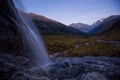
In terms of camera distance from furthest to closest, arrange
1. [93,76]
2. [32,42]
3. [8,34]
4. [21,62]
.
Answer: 1. [32,42]
2. [93,76]
3. [8,34]
4. [21,62]

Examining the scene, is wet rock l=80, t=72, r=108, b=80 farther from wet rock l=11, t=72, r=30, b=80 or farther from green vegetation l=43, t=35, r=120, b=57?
green vegetation l=43, t=35, r=120, b=57

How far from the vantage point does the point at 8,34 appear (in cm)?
853

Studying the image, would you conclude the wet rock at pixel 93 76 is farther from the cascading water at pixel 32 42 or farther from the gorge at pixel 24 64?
the cascading water at pixel 32 42

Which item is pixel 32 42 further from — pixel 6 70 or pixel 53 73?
pixel 6 70

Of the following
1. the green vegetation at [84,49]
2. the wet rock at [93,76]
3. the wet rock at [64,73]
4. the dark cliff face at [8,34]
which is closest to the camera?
the dark cliff face at [8,34]

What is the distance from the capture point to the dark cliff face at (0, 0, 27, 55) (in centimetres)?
811

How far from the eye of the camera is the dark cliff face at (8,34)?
8.11 meters

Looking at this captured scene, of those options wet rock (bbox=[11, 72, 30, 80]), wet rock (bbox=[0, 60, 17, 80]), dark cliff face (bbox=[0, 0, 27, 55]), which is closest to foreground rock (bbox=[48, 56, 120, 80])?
dark cliff face (bbox=[0, 0, 27, 55])

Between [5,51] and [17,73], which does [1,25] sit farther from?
[17,73]

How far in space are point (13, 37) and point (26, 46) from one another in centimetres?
148

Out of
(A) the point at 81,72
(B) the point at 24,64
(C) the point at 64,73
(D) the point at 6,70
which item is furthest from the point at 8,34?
(A) the point at 81,72

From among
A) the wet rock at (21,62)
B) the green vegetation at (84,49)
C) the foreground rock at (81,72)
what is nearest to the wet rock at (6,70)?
the wet rock at (21,62)

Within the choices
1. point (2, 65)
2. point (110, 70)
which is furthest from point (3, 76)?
point (110, 70)

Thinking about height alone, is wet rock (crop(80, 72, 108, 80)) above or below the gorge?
below
